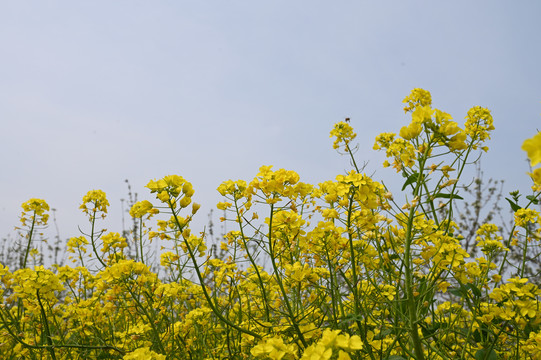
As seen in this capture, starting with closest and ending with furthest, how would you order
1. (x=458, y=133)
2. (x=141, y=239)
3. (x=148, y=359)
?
(x=458, y=133) → (x=148, y=359) → (x=141, y=239)

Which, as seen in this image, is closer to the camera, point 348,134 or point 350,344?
point 350,344

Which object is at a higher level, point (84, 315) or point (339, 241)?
point (339, 241)

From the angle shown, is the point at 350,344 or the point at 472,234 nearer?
the point at 350,344

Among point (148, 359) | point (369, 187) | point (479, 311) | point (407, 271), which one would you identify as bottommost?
point (148, 359)

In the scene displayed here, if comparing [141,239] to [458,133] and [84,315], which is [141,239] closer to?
[84,315]

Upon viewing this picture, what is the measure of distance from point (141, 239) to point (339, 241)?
6.58 ft

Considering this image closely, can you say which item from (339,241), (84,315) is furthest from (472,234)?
(84,315)

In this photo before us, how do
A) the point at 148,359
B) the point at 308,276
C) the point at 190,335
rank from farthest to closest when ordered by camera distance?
the point at 190,335 → the point at 308,276 → the point at 148,359

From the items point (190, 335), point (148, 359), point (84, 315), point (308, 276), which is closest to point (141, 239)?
point (84, 315)

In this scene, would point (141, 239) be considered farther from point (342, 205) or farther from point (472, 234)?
point (472, 234)

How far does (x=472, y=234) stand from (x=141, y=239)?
216 inches

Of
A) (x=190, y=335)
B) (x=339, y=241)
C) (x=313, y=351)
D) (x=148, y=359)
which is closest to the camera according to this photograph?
(x=313, y=351)

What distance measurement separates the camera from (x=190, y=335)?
3.02 m

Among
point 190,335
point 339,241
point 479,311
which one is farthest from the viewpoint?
point 190,335
